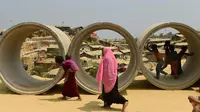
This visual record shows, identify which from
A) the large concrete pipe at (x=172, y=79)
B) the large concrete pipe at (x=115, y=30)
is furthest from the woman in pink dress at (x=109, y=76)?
the large concrete pipe at (x=172, y=79)

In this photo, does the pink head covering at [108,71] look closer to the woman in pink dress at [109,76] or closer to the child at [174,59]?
the woman in pink dress at [109,76]

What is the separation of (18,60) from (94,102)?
3844mm

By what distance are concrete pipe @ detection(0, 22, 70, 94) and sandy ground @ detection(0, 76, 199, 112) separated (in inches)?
10.7

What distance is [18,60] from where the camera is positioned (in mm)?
10133

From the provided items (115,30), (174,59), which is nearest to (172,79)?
(174,59)

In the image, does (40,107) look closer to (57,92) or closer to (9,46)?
(57,92)

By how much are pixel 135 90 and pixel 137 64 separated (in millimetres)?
966

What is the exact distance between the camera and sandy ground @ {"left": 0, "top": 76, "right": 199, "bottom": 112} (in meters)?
6.69

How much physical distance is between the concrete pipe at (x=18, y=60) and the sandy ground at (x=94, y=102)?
0.27 meters

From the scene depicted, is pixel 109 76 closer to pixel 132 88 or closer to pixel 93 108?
pixel 93 108

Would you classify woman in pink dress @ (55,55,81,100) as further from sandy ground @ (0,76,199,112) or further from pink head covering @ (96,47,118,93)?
pink head covering @ (96,47,118,93)

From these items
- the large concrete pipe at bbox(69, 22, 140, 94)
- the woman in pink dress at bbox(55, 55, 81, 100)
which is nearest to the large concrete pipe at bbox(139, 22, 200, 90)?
the large concrete pipe at bbox(69, 22, 140, 94)

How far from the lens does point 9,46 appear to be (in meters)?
9.26

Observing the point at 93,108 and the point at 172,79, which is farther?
the point at 172,79
